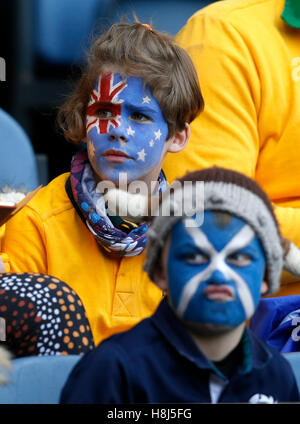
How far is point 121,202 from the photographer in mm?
977

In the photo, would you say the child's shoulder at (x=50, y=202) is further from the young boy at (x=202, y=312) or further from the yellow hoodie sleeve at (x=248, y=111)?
the young boy at (x=202, y=312)

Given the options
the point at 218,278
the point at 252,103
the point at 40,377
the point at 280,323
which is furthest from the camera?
the point at 252,103

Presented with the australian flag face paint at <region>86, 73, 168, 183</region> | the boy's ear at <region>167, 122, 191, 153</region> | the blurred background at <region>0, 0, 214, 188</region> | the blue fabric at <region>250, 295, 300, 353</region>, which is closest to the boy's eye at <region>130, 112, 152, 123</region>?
the australian flag face paint at <region>86, 73, 168, 183</region>

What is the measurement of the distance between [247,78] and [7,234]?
2.13 ft

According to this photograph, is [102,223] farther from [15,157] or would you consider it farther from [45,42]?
[45,42]

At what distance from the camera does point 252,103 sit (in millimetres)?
1699

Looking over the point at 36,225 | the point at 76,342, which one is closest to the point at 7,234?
the point at 36,225

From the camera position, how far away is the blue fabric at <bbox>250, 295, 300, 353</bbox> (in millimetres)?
1399

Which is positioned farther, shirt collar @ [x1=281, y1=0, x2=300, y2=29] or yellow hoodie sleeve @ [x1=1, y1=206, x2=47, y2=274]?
shirt collar @ [x1=281, y1=0, x2=300, y2=29]

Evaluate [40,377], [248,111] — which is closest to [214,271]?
[40,377]

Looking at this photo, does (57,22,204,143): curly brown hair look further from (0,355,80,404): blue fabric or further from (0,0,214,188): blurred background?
(0,0,214,188): blurred background

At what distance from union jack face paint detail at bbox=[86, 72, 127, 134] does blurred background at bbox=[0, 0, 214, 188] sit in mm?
1056

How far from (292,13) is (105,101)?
54 centimetres
